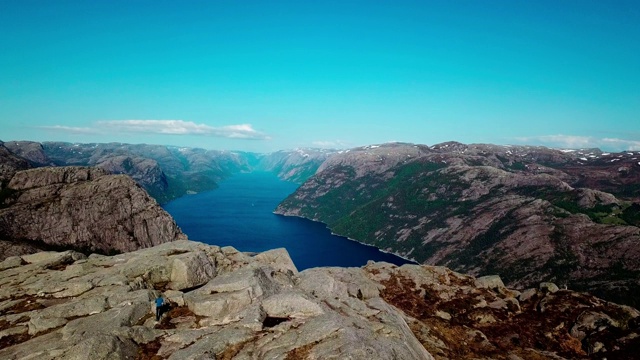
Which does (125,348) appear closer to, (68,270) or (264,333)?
(264,333)

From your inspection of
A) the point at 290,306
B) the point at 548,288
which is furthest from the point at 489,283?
the point at 290,306

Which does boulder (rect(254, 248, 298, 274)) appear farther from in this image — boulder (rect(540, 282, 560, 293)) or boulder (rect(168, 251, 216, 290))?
boulder (rect(540, 282, 560, 293))

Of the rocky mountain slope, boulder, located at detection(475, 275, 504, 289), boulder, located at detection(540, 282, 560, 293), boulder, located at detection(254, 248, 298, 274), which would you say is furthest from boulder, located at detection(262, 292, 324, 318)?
boulder, located at detection(540, 282, 560, 293)

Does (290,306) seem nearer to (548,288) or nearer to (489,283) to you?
(489,283)

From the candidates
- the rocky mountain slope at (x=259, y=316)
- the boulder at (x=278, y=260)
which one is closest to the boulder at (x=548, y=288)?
the rocky mountain slope at (x=259, y=316)

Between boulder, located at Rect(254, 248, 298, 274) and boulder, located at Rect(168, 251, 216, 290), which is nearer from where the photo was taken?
boulder, located at Rect(168, 251, 216, 290)

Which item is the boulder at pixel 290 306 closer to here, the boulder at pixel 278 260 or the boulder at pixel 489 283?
the boulder at pixel 278 260

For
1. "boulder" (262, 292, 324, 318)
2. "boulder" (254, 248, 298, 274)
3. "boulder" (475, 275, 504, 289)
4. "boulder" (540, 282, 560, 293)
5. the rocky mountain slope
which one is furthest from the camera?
"boulder" (475, 275, 504, 289)

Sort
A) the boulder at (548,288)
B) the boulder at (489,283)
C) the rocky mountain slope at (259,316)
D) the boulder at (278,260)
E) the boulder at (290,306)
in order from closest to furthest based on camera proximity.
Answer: the rocky mountain slope at (259,316), the boulder at (290,306), the boulder at (278,260), the boulder at (548,288), the boulder at (489,283)

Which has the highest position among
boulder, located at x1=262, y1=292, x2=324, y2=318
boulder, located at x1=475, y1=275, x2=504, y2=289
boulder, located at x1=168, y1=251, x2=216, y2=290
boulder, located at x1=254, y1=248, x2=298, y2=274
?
boulder, located at x1=262, y1=292, x2=324, y2=318
